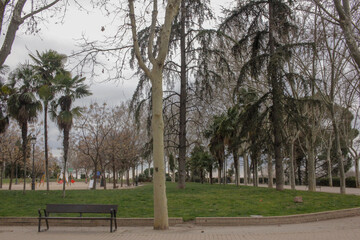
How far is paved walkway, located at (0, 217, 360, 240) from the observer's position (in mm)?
8188

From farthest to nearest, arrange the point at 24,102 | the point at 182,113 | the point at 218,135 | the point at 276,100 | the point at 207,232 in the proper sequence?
1. the point at 218,135
2. the point at 24,102
3. the point at 182,113
4. the point at 276,100
5. the point at 207,232

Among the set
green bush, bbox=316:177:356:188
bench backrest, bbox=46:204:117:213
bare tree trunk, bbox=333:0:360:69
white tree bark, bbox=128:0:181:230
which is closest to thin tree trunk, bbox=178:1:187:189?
bench backrest, bbox=46:204:117:213

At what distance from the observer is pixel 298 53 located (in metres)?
18.6

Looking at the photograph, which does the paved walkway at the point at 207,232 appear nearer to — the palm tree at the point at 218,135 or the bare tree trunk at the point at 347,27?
the bare tree trunk at the point at 347,27

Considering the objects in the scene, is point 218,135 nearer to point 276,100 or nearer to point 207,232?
point 276,100

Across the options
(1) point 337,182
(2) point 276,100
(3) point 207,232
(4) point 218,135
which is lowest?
(1) point 337,182

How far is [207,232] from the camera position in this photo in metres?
9.17

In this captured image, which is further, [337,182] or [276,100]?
[337,182]

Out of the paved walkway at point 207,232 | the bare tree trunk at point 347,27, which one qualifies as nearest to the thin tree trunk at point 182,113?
the paved walkway at point 207,232

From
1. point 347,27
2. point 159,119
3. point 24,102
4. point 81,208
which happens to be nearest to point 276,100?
point 347,27

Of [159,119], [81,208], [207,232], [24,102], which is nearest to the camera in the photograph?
[207,232]

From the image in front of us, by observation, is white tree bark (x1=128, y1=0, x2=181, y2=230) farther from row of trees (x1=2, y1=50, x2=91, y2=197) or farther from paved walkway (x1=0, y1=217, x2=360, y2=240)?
row of trees (x1=2, y1=50, x2=91, y2=197)

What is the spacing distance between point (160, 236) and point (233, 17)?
571 inches

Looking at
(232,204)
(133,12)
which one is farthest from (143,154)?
(133,12)
